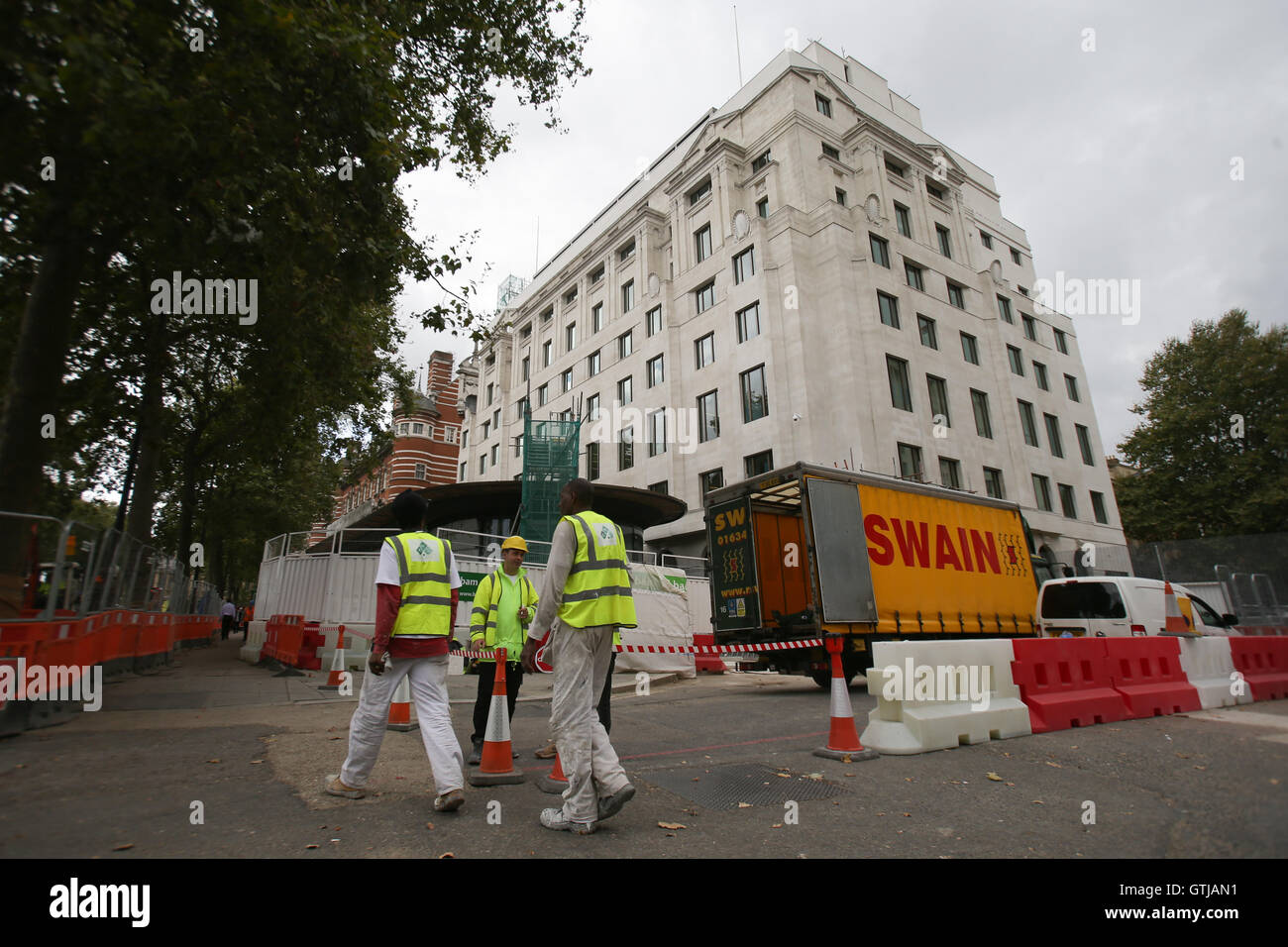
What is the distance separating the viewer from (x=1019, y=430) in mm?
28281

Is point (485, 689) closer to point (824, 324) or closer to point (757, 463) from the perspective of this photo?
point (757, 463)

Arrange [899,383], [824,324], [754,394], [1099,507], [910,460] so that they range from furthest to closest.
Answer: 1. [1099,507]
2. [899,383]
3. [754,394]
4. [824,324]
5. [910,460]

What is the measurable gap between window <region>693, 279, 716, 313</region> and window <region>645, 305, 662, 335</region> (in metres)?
2.18

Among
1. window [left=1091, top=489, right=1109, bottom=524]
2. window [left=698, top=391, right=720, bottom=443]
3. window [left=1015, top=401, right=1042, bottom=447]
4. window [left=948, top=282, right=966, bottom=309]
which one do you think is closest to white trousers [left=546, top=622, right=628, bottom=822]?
window [left=698, top=391, right=720, bottom=443]

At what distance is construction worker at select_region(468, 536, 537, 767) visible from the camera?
18.2 ft

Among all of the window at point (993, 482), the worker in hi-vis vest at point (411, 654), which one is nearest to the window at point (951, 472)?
the window at point (993, 482)

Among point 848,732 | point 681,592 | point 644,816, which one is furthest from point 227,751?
point 681,592

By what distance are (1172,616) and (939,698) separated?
19.7 feet

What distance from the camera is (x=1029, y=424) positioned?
29844 mm

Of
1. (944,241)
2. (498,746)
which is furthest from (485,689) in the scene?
(944,241)

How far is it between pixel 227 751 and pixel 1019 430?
102 ft

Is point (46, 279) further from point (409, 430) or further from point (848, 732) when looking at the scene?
point (409, 430)

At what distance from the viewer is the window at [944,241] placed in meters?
30.6

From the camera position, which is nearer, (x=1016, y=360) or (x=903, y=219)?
(x=903, y=219)
